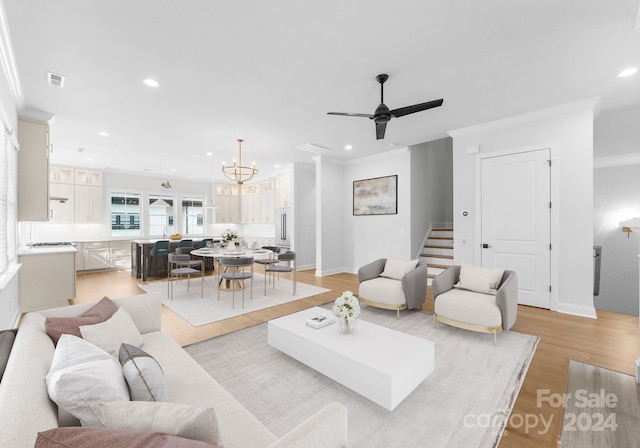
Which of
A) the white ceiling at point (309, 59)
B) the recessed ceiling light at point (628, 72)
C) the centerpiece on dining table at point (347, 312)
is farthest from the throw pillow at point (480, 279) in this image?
the recessed ceiling light at point (628, 72)

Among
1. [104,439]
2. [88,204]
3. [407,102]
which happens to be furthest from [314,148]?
[88,204]

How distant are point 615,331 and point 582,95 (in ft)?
9.63

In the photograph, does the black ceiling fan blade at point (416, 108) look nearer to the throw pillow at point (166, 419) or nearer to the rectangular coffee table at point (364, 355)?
the rectangular coffee table at point (364, 355)

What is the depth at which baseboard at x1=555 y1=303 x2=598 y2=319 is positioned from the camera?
3.92 m

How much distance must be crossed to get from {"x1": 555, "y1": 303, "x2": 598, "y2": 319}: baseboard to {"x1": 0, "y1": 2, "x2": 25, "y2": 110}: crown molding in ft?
22.0

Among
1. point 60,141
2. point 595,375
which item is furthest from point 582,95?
point 60,141

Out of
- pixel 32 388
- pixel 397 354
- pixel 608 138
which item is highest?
pixel 608 138

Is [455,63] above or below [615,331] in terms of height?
above

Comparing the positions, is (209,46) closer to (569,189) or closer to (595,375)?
(595,375)

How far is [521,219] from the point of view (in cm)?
444

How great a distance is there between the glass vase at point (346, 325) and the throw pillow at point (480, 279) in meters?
1.93

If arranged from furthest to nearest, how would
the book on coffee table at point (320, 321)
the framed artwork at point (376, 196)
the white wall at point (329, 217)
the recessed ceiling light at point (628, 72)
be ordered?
the white wall at point (329, 217), the framed artwork at point (376, 196), the recessed ceiling light at point (628, 72), the book on coffee table at point (320, 321)

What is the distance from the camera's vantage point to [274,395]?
7.27 ft

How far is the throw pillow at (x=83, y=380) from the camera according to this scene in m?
0.97
